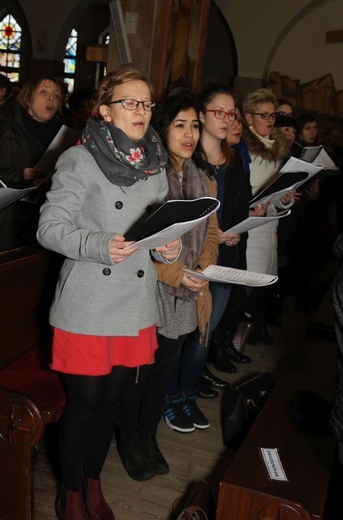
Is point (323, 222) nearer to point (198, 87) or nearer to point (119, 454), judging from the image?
point (198, 87)

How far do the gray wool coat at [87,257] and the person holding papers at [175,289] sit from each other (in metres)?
0.53

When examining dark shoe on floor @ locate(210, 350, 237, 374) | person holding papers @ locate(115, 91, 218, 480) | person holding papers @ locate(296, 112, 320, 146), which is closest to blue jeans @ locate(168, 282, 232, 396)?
person holding papers @ locate(115, 91, 218, 480)

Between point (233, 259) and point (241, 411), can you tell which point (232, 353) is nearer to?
point (233, 259)

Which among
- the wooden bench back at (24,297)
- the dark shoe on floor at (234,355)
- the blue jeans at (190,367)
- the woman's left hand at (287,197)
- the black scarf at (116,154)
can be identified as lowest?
the dark shoe on floor at (234,355)

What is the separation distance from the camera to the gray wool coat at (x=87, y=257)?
97.8 inches

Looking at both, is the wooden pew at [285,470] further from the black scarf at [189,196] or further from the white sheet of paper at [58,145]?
the white sheet of paper at [58,145]

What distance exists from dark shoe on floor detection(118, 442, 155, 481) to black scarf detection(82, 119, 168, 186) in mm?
1431

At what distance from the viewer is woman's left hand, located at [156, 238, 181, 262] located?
2707 mm

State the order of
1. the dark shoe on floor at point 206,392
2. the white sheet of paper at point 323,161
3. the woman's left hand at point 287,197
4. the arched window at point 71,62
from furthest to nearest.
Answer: the arched window at point 71,62, the white sheet of paper at point 323,161, the woman's left hand at point 287,197, the dark shoe on floor at point 206,392

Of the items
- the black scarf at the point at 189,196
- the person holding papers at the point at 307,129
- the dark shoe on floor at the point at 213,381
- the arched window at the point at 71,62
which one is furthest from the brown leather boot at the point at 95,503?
the arched window at the point at 71,62

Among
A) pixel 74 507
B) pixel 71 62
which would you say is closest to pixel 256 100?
pixel 74 507

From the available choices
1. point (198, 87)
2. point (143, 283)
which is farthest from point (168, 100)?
point (198, 87)

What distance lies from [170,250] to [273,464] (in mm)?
900

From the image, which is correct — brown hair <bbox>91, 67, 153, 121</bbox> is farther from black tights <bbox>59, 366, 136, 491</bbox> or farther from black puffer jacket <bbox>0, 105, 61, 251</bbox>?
black puffer jacket <bbox>0, 105, 61, 251</bbox>
